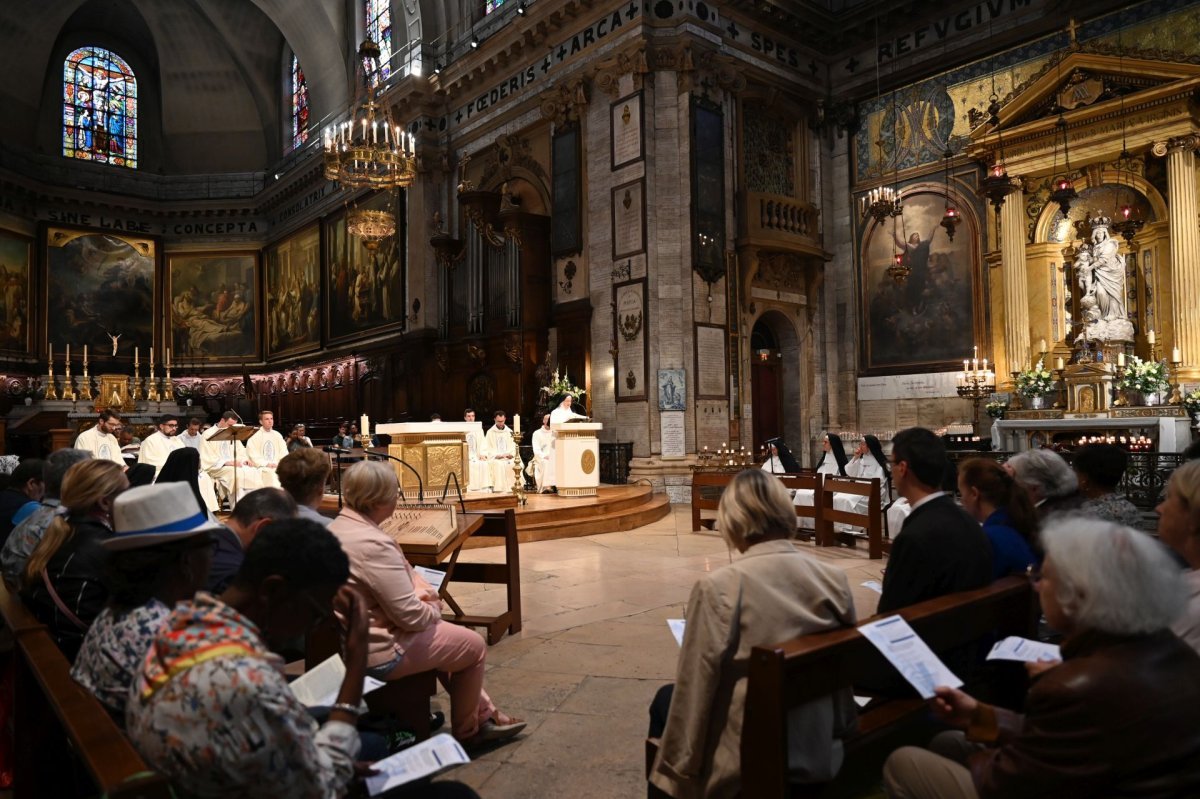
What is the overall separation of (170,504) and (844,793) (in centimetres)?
220

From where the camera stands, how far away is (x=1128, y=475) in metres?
9.67

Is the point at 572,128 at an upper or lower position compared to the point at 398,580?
upper

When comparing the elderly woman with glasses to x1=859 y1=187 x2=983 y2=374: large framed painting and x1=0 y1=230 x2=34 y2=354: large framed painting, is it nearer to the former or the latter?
x1=859 y1=187 x2=983 y2=374: large framed painting

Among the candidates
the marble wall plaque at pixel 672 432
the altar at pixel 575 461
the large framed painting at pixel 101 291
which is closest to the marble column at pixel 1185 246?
the marble wall plaque at pixel 672 432

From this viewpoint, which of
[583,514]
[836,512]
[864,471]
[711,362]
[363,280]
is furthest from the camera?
[363,280]

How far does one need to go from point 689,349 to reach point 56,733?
39.7ft

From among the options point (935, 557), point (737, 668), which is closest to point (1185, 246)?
point (935, 557)

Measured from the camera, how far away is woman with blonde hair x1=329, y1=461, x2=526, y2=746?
334 cm

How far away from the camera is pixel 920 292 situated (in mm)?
15625

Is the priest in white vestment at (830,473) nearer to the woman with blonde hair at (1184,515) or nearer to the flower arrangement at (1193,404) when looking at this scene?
the flower arrangement at (1193,404)

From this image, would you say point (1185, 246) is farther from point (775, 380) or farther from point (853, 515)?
point (853, 515)

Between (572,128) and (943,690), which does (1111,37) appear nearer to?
(572,128)

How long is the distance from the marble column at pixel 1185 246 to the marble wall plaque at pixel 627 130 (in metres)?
8.55

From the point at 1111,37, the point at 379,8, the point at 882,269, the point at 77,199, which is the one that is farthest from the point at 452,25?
the point at 77,199
